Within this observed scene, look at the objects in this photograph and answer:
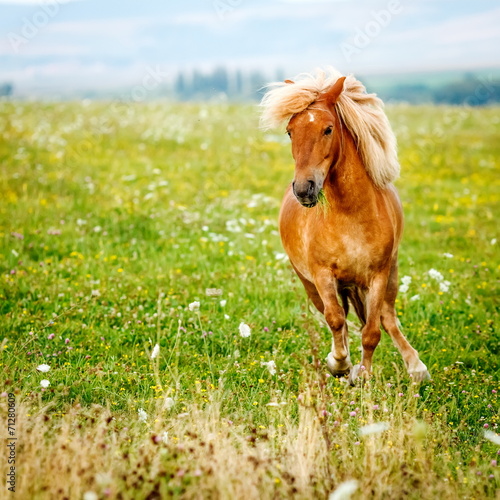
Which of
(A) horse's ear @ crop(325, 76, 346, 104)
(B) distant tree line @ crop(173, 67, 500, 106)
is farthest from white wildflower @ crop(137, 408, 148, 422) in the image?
(A) horse's ear @ crop(325, 76, 346, 104)

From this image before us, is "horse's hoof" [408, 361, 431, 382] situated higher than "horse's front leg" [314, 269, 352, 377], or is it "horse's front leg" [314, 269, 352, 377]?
"horse's front leg" [314, 269, 352, 377]

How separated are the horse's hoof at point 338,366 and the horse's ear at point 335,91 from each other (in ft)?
7.76

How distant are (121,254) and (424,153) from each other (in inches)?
468

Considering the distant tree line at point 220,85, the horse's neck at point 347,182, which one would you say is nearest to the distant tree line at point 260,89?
the distant tree line at point 220,85

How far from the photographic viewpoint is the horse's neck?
5.39m

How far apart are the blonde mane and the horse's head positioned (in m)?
0.10

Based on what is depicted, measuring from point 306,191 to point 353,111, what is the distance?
1083 mm

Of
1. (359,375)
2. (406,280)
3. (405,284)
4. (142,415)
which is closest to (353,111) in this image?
(359,375)

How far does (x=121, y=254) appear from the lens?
9055 mm

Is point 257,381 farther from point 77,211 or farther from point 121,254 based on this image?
point 77,211

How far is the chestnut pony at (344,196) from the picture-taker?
511cm

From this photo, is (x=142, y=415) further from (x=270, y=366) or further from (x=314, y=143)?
(x=314, y=143)

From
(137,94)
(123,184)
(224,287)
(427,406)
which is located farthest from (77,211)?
(427,406)

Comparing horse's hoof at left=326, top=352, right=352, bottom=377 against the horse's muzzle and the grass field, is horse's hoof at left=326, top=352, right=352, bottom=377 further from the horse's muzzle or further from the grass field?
the horse's muzzle
